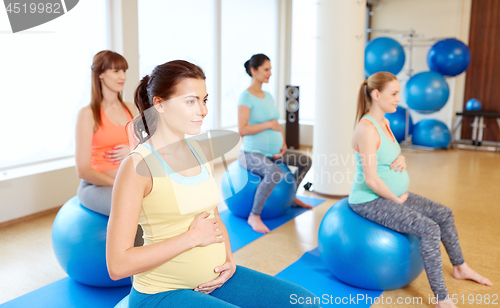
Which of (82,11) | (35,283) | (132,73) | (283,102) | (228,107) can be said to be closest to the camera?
(35,283)

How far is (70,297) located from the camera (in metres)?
2.30

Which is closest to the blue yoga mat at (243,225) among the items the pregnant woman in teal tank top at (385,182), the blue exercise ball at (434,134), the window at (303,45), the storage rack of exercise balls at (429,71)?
the pregnant woman in teal tank top at (385,182)

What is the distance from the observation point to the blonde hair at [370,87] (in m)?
2.35

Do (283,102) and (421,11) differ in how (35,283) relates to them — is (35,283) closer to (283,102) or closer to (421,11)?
(283,102)

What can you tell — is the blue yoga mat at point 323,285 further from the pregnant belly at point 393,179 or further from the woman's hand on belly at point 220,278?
the woman's hand on belly at point 220,278

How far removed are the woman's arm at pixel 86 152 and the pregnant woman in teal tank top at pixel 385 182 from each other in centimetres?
137

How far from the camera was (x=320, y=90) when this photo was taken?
4168 mm

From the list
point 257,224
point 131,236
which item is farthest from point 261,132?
point 131,236

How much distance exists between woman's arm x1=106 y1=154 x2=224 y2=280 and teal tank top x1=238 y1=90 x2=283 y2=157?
2.34m

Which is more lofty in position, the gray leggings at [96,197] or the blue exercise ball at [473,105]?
the blue exercise ball at [473,105]

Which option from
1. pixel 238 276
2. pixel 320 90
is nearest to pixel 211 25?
pixel 320 90

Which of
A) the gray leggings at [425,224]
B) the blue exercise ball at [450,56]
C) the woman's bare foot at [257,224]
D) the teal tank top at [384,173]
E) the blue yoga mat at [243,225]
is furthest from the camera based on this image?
the blue exercise ball at [450,56]

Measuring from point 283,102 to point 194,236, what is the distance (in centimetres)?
633

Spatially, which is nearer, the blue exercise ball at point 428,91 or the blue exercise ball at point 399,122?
the blue exercise ball at point 428,91
